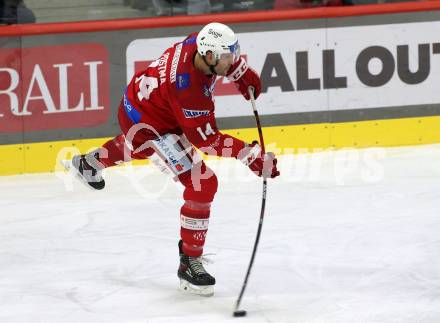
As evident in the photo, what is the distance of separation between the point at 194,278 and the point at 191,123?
81cm

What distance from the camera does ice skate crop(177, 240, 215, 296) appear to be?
5578 mm

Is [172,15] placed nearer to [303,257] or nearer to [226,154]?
[303,257]

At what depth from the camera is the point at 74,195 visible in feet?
26.0

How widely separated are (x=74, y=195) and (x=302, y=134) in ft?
6.55

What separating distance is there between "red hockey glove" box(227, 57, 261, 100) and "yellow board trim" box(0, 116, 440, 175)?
311 centimetres

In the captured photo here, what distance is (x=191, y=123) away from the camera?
17.5 ft

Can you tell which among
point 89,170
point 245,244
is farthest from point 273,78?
point 89,170

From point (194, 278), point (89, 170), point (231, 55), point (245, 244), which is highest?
point (231, 55)

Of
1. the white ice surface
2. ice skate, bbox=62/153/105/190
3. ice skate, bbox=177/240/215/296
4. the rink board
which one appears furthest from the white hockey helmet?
the rink board

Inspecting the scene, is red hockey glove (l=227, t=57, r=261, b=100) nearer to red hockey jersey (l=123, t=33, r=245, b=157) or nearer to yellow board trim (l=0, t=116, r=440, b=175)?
red hockey jersey (l=123, t=33, r=245, b=157)

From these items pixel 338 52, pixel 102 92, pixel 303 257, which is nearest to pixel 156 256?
pixel 303 257

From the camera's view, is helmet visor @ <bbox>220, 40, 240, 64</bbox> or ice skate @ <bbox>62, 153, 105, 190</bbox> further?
ice skate @ <bbox>62, 153, 105, 190</bbox>

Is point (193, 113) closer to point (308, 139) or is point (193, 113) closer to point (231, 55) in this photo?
point (231, 55)

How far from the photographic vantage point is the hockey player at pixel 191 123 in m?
5.30
